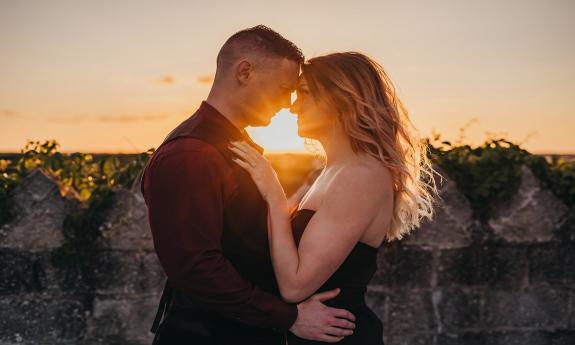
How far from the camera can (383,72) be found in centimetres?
289

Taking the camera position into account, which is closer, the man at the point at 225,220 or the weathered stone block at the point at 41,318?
the man at the point at 225,220

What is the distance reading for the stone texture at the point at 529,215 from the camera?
3.81 metres

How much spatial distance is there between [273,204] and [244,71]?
2.02ft

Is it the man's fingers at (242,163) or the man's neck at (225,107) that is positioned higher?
the man's neck at (225,107)

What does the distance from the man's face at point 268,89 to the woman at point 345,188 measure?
0.62 ft

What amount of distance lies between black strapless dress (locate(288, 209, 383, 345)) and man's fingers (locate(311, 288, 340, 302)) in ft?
0.15

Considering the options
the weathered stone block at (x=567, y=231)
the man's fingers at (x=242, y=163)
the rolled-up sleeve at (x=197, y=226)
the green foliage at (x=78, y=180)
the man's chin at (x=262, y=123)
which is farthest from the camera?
the weathered stone block at (x=567, y=231)

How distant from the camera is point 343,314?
261cm

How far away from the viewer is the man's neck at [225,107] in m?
2.54

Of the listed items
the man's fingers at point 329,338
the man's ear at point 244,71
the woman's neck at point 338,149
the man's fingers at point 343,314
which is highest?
the man's ear at point 244,71

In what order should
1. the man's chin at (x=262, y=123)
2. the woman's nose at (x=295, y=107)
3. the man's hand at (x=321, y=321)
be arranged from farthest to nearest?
the woman's nose at (x=295, y=107), the man's chin at (x=262, y=123), the man's hand at (x=321, y=321)

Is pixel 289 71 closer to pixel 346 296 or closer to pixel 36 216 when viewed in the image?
pixel 346 296

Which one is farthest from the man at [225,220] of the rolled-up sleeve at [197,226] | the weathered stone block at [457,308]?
the weathered stone block at [457,308]

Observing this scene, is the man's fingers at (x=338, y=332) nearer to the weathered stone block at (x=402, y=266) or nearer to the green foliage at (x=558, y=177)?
the weathered stone block at (x=402, y=266)
